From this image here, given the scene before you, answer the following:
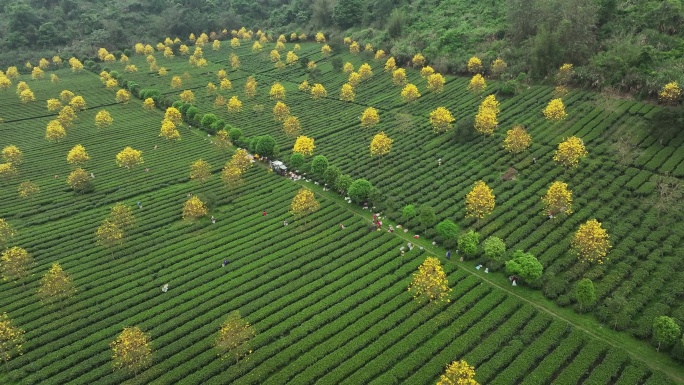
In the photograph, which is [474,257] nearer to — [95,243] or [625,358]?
[625,358]

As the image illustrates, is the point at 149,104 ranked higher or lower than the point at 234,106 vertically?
lower

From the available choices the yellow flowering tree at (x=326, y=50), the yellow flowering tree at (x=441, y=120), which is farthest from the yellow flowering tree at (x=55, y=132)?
the yellow flowering tree at (x=326, y=50)

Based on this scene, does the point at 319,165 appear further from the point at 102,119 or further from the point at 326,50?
the point at 326,50

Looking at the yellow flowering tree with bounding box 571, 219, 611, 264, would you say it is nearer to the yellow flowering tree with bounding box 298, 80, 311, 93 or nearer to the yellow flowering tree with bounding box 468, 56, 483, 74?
the yellow flowering tree with bounding box 468, 56, 483, 74

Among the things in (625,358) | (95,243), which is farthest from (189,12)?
(625,358)

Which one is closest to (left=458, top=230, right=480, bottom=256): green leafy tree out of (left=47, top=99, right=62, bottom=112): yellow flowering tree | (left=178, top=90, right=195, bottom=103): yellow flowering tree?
(left=178, top=90, right=195, bottom=103): yellow flowering tree

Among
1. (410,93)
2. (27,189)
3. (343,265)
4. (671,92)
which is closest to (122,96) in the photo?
(27,189)
